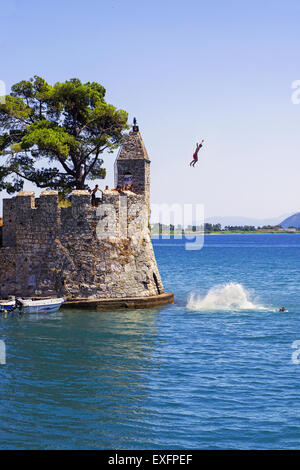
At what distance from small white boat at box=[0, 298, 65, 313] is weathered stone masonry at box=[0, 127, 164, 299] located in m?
1.17

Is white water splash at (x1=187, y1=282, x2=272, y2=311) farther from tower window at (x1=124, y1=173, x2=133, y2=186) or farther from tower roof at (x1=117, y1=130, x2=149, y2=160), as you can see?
tower roof at (x1=117, y1=130, x2=149, y2=160)

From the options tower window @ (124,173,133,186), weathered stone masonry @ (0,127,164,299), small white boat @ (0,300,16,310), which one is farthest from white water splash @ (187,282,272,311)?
small white boat @ (0,300,16,310)

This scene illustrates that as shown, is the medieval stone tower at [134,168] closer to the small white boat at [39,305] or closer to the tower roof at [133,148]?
the tower roof at [133,148]

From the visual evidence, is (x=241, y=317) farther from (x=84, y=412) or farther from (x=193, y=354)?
(x=84, y=412)

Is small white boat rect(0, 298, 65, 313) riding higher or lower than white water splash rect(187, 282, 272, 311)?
higher

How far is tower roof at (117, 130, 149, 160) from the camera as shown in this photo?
37.8m

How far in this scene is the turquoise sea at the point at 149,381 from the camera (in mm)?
14547

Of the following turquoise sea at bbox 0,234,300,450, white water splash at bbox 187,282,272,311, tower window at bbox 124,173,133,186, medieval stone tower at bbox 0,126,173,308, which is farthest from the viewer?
tower window at bbox 124,173,133,186

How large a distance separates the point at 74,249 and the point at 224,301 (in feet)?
41.4

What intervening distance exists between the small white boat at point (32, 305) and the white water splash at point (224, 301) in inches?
348

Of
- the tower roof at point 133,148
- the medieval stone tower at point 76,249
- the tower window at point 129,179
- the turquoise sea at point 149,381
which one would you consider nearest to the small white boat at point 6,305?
the turquoise sea at point 149,381

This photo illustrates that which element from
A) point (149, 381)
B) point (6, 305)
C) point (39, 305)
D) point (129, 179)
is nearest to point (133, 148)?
point (129, 179)

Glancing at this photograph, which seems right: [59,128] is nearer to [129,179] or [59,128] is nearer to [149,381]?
[129,179]

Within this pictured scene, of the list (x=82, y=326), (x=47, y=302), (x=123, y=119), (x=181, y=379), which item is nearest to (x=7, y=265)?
(x=47, y=302)
